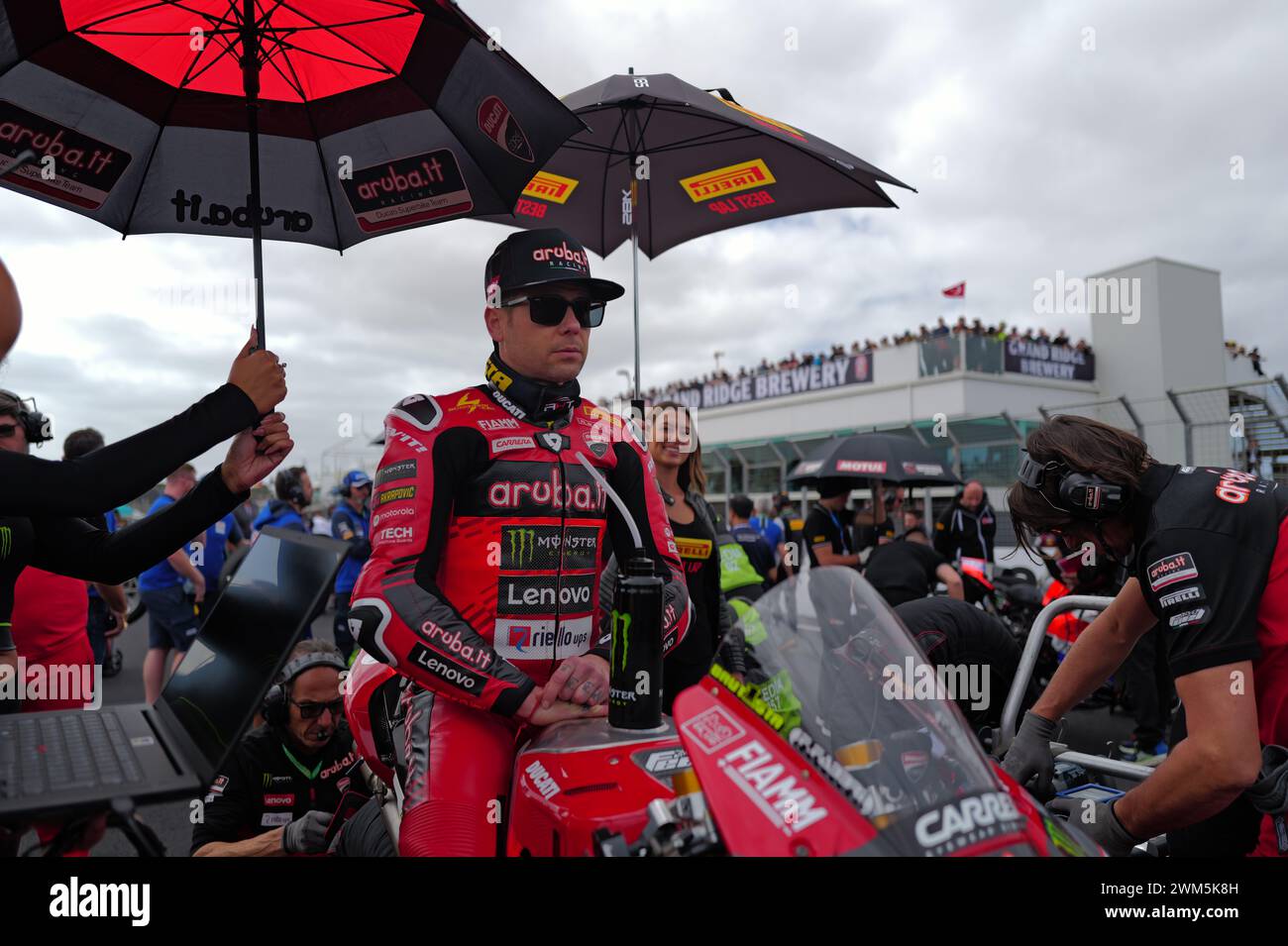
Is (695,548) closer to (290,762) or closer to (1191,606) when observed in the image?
(290,762)

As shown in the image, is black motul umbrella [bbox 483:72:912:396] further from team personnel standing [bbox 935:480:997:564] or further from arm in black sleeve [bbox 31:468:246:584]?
team personnel standing [bbox 935:480:997:564]

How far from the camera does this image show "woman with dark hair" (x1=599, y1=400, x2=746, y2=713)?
3.84 metres

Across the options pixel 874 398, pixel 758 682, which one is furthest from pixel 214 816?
pixel 874 398

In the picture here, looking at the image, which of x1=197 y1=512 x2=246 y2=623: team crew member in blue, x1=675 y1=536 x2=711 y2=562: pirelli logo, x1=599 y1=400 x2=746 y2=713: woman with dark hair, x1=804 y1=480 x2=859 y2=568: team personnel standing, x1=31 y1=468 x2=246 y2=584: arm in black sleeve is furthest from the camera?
x1=804 y1=480 x2=859 y2=568: team personnel standing

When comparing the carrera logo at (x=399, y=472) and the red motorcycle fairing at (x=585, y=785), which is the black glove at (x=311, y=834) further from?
the carrera logo at (x=399, y=472)

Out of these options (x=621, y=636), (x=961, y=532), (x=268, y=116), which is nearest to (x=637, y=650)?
(x=621, y=636)

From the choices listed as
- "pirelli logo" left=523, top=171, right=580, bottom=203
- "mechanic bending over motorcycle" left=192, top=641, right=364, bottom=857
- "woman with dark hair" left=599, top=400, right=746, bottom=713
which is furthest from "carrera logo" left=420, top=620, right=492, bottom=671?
"pirelli logo" left=523, top=171, right=580, bottom=203

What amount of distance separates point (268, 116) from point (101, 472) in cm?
175

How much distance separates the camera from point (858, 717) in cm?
128

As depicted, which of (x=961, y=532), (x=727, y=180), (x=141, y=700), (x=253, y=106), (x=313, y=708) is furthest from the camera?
(x=961, y=532)

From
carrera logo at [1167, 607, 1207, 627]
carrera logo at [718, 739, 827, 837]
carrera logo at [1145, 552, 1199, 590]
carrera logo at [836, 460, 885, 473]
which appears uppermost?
carrera logo at [836, 460, 885, 473]

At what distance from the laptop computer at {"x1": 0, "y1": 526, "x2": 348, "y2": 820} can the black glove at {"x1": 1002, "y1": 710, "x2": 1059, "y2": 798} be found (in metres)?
1.77
